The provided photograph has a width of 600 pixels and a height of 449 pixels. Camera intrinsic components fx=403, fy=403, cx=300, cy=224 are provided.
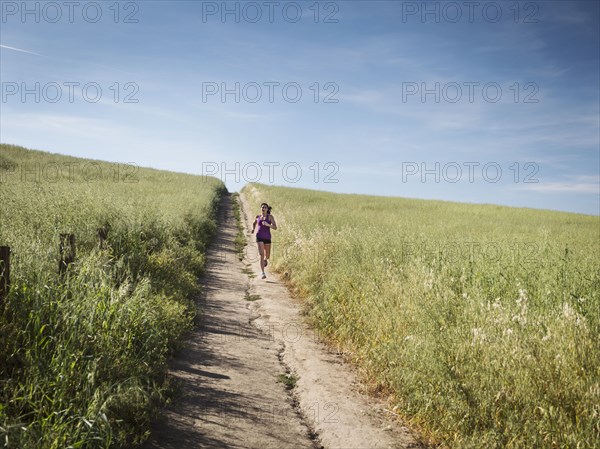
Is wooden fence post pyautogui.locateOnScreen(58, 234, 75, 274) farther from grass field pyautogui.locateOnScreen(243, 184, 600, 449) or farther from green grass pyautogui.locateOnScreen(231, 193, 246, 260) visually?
green grass pyautogui.locateOnScreen(231, 193, 246, 260)

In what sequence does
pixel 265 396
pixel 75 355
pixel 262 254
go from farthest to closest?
pixel 262 254 → pixel 265 396 → pixel 75 355

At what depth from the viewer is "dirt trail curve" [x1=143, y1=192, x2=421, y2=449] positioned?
13.9ft

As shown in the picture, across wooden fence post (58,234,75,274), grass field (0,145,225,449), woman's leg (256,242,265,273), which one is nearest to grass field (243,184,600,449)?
grass field (0,145,225,449)

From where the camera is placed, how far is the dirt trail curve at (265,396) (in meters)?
4.25

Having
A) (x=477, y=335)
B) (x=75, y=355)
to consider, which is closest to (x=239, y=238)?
(x=75, y=355)

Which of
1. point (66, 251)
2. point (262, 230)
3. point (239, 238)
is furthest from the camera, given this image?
point (239, 238)

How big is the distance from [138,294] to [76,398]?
225 centimetres

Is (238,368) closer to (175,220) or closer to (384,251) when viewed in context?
(384,251)

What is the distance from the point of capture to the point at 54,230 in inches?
332

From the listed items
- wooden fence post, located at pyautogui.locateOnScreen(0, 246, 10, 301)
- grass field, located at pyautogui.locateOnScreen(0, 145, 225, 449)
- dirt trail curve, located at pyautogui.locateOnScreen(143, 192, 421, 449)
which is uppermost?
wooden fence post, located at pyautogui.locateOnScreen(0, 246, 10, 301)

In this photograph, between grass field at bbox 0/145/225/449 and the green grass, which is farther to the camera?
the green grass

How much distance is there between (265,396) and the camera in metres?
5.26

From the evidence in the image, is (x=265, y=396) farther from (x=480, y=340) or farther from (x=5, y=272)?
(x=5, y=272)

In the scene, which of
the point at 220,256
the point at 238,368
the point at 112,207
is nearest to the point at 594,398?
the point at 238,368
